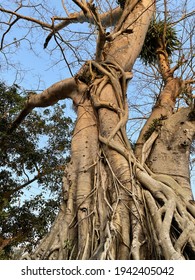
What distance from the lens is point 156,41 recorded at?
239 inches

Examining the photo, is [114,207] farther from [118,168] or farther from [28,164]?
[28,164]

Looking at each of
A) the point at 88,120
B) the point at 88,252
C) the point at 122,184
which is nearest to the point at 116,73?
the point at 88,120

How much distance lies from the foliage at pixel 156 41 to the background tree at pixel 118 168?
3.44ft

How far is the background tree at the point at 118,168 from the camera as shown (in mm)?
2508

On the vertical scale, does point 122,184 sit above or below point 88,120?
below

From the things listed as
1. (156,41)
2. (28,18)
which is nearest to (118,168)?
(28,18)

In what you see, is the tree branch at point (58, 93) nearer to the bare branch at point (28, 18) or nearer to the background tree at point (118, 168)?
the background tree at point (118, 168)

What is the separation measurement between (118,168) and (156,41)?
382 centimetres

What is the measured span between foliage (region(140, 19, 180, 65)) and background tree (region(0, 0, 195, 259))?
1048mm

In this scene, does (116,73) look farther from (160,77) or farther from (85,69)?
(160,77)

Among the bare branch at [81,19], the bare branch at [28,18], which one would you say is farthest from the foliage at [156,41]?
the bare branch at [28,18]

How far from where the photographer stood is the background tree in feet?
8.23
